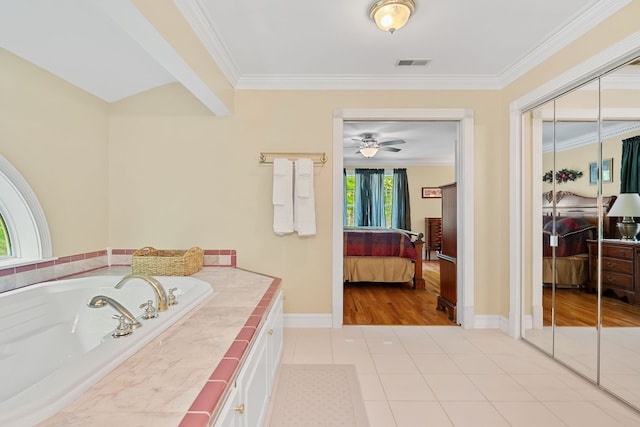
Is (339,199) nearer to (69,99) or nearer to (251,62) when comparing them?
(251,62)

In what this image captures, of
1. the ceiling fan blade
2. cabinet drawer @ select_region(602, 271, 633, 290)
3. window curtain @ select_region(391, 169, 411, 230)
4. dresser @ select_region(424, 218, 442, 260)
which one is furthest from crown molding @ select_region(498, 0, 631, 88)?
dresser @ select_region(424, 218, 442, 260)

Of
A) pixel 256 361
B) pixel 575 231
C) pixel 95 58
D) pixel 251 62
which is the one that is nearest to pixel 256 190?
pixel 251 62

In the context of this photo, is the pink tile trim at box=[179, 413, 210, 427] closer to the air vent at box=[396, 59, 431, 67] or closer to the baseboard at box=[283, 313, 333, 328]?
the baseboard at box=[283, 313, 333, 328]

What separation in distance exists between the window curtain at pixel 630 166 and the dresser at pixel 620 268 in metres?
0.32

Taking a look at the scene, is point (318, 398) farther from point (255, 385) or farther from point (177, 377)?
point (177, 377)

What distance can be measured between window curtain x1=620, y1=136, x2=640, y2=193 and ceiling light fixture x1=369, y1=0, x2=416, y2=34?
4.83 ft

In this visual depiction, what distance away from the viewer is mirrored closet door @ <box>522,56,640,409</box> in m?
1.75

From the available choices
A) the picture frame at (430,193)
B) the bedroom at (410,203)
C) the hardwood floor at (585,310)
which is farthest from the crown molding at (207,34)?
the picture frame at (430,193)

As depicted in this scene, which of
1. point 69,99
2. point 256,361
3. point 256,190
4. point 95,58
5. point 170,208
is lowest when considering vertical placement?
point 256,361

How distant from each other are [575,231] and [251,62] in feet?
9.14

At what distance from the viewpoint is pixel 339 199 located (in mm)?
2820

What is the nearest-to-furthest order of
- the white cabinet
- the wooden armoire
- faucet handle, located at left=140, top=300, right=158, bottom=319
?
the white cabinet < faucet handle, located at left=140, top=300, right=158, bottom=319 < the wooden armoire

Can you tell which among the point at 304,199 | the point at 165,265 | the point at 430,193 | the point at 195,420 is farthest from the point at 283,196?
the point at 430,193

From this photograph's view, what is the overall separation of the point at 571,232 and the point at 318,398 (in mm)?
2061
